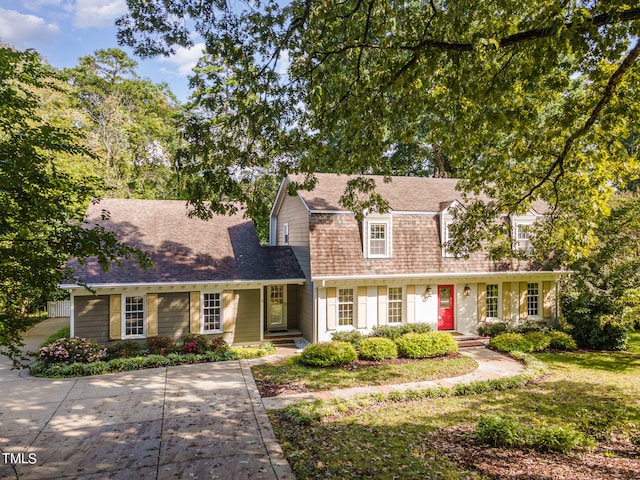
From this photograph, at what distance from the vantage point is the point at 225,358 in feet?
46.5

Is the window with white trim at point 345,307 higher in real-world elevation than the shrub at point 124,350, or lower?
higher

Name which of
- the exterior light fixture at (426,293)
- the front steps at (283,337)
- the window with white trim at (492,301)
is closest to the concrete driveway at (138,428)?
the front steps at (283,337)

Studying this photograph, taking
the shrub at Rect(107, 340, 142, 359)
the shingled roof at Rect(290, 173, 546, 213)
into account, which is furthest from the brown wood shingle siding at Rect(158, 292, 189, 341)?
the shingled roof at Rect(290, 173, 546, 213)

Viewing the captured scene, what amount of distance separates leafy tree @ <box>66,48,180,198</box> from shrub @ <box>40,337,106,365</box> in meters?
13.0

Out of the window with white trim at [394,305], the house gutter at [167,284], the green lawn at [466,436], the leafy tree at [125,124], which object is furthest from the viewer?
the leafy tree at [125,124]

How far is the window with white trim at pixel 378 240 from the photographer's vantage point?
55.0ft

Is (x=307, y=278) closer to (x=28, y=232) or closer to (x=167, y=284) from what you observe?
(x=167, y=284)

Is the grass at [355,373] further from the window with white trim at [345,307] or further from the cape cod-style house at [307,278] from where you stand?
the window with white trim at [345,307]

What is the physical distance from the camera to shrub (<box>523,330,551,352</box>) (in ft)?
51.2

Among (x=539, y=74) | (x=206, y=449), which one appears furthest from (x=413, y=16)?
(x=206, y=449)

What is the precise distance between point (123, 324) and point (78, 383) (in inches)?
119

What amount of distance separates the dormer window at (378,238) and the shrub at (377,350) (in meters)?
3.79

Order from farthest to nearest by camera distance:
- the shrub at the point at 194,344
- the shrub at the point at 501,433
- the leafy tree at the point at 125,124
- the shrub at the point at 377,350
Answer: the leafy tree at the point at 125,124
the shrub at the point at 194,344
the shrub at the point at 377,350
the shrub at the point at 501,433

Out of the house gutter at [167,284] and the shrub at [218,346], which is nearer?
the house gutter at [167,284]
